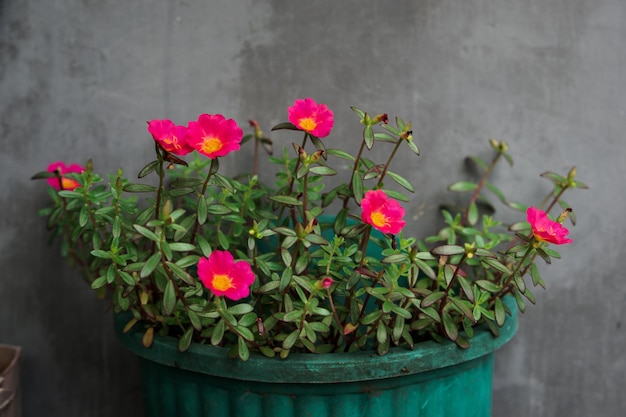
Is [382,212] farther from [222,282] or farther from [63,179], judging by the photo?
[63,179]

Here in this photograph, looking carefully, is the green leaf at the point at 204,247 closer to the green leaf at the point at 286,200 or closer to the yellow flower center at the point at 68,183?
the green leaf at the point at 286,200

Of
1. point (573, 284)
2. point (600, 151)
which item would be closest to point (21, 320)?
point (573, 284)

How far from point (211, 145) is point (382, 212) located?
1.23 feet

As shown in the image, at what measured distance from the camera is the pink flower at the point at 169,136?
1.36 meters

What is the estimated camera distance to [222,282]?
1.33 m

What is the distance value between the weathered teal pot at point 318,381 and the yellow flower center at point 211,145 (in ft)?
1.38

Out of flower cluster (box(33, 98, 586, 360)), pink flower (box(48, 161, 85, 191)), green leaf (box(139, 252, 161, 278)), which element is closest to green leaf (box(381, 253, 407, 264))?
flower cluster (box(33, 98, 586, 360))

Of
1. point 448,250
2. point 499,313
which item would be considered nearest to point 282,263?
point 448,250

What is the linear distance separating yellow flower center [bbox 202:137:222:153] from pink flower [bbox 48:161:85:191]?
0.49m

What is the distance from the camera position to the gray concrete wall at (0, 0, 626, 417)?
186 cm

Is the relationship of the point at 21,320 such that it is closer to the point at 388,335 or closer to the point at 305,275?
the point at 305,275

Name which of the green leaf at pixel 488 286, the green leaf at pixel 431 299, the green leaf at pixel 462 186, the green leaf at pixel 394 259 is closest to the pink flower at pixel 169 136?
the green leaf at pixel 394 259

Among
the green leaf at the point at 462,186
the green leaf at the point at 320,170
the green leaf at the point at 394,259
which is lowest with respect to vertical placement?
the green leaf at the point at 394,259

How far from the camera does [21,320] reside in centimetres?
191
